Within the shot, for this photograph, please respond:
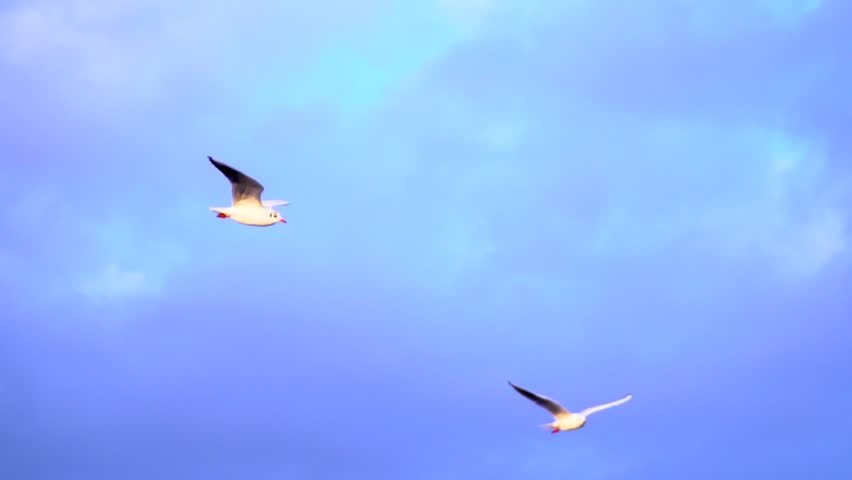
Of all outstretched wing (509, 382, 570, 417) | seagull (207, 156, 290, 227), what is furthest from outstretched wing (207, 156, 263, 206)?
outstretched wing (509, 382, 570, 417)

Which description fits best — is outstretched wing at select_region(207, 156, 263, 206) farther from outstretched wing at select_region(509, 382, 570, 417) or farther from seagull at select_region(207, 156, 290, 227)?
outstretched wing at select_region(509, 382, 570, 417)

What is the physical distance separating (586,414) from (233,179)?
47.6 feet

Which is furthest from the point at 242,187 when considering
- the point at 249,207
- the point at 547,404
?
the point at 547,404

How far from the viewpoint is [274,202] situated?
52406 millimetres

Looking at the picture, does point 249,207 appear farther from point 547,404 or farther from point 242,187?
point 547,404

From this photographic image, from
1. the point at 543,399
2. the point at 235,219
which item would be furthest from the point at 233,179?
the point at 543,399

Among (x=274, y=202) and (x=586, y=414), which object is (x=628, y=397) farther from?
(x=274, y=202)

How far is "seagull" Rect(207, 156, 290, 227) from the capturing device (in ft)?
168

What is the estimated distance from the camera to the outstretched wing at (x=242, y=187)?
1984 inches

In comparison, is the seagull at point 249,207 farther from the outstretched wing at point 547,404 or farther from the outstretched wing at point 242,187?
the outstretched wing at point 547,404

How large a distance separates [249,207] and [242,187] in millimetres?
1051

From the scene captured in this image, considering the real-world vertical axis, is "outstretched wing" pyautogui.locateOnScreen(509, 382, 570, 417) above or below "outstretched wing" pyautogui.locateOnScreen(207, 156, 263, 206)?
below

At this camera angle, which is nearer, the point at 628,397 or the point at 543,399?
the point at 543,399

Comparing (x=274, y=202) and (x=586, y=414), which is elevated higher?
(x=274, y=202)
